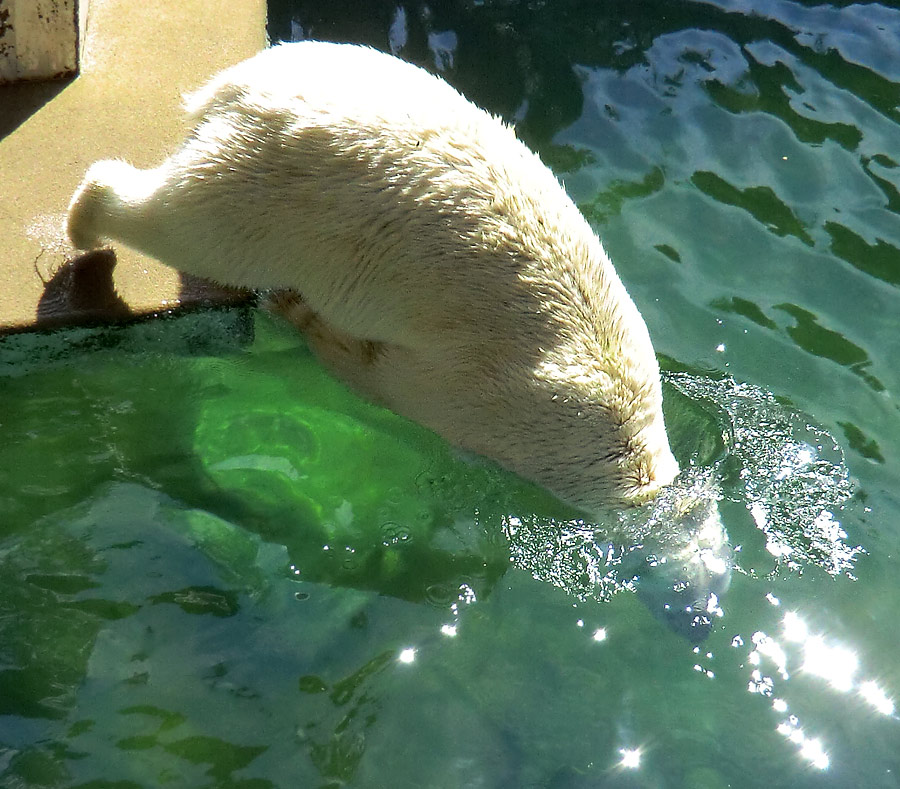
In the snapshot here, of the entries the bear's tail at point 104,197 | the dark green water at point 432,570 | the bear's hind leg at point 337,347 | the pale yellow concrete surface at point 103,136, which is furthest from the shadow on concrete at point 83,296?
the bear's hind leg at point 337,347

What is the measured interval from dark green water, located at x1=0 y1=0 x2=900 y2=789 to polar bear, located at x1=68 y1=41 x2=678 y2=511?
51 cm

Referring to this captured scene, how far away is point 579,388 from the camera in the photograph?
354cm

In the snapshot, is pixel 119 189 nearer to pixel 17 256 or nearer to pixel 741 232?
pixel 17 256

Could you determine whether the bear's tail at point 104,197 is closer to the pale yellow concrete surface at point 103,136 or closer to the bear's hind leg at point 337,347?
the pale yellow concrete surface at point 103,136

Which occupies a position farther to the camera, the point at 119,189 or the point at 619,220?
the point at 619,220

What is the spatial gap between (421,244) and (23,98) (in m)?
2.41

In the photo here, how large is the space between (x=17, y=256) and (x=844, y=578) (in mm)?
3717

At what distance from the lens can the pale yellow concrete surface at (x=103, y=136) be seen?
4.11 metres

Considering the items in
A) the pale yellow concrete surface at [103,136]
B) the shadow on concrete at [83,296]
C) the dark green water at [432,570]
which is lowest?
the dark green water at [432,570]

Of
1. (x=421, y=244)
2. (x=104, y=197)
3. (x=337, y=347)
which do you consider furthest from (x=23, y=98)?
(x=421, y=244)

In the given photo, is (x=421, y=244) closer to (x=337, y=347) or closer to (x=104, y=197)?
(x=337, y=347)

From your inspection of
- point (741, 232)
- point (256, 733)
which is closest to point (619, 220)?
point (741, 232)

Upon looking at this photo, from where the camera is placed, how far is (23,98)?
4.63m

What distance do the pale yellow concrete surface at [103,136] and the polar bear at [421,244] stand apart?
37 centimetres
